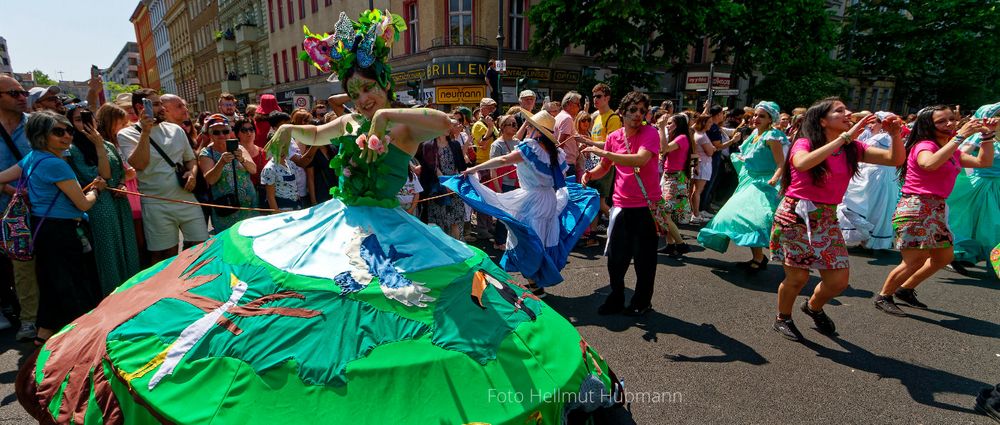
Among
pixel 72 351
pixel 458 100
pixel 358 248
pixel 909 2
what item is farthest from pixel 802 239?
pixel 909 2

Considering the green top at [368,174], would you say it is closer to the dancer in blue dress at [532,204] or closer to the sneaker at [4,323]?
the dancer in blue dress at [532,204]

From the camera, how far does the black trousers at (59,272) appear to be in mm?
3646

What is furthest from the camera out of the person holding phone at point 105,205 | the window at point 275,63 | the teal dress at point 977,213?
the window at point 275,63

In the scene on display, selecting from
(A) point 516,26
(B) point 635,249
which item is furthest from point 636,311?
(A) point 516,26

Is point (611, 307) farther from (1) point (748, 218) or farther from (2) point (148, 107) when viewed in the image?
(2) point (148, 107)

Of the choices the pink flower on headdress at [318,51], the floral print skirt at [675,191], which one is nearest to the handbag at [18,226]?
the pink flower on headdress at [318,51]

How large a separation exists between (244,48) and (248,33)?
9.89 feet

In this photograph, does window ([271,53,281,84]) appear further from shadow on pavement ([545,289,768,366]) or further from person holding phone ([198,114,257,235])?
shadow on pavement ([545,289,768,366])

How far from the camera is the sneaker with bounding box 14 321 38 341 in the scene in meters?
3.88

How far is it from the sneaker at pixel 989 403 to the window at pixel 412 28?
75.3 ft

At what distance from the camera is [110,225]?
400 cm

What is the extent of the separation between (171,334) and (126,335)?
23cm

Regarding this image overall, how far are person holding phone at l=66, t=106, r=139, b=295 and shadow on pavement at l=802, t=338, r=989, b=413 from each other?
5.79 m

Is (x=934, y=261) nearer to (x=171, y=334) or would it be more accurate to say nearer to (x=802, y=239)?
(x=802, y=239)
